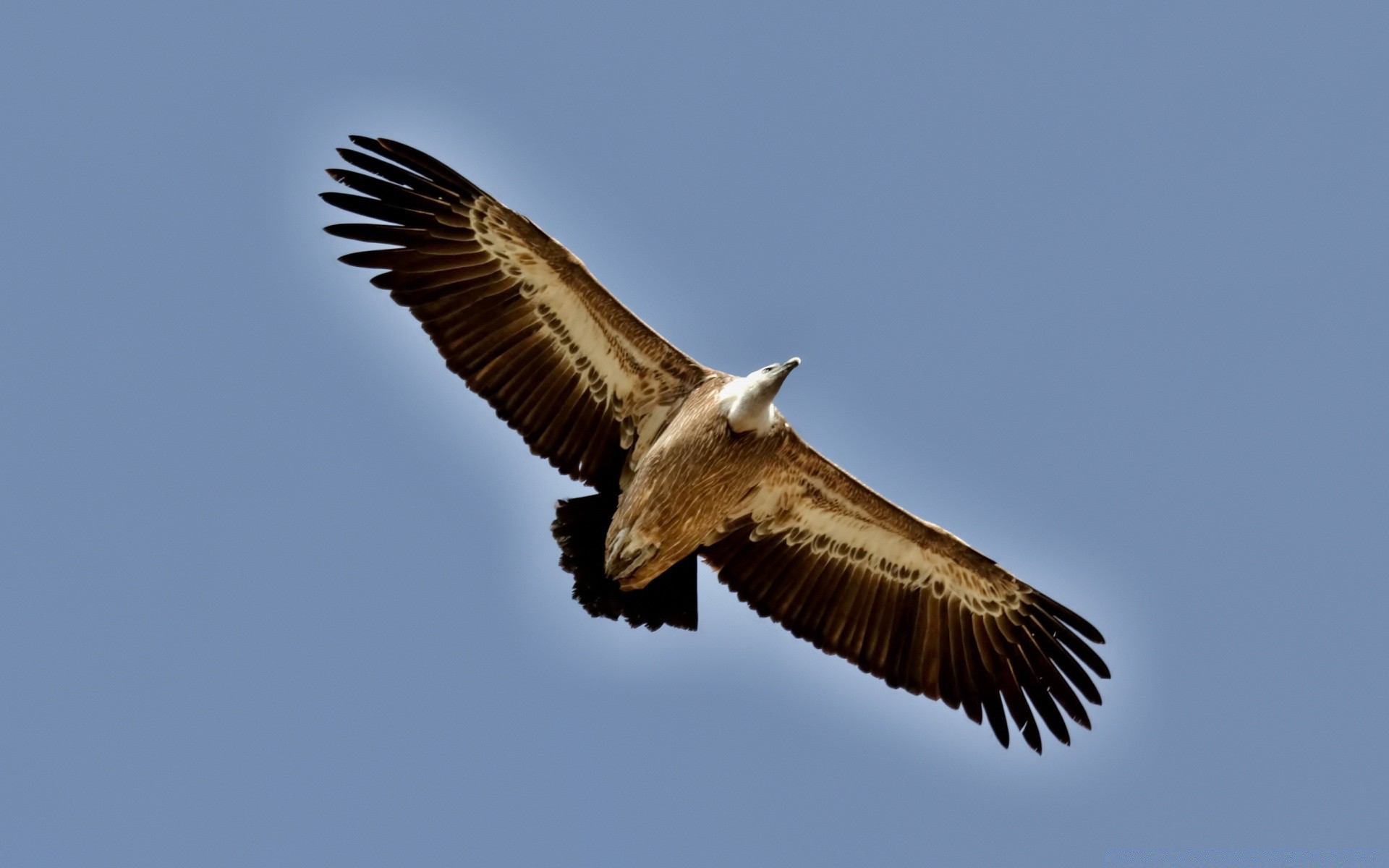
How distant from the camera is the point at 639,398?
15.7 m

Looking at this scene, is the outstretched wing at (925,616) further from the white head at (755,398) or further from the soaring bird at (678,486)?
the white head at (755,398)

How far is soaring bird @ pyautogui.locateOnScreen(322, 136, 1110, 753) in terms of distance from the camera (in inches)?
601

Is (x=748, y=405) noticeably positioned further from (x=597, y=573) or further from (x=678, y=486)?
(x=597, y=573)

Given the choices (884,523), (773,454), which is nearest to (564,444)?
(773,454)

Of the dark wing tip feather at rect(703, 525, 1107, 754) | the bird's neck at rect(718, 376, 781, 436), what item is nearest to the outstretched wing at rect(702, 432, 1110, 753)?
the dark wing tip feather at rect(703, 525, 1107, 754)

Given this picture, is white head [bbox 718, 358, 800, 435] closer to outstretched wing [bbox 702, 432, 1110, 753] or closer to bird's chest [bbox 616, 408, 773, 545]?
bird's chest [bbox 616, 408, 773, 545]

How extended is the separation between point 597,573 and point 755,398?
199 centimetres

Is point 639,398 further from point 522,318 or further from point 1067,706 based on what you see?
point 1067,706

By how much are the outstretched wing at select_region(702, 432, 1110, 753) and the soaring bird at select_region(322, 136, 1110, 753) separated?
0.01m

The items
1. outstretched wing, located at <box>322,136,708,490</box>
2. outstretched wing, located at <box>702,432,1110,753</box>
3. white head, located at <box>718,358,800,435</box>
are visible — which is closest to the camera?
white head, located at <box>718,358,800,435</box>

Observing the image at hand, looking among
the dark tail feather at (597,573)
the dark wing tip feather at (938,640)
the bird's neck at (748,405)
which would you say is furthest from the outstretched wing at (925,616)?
the bird's neck at (748,405)

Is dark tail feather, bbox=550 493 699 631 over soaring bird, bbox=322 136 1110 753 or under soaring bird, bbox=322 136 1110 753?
under

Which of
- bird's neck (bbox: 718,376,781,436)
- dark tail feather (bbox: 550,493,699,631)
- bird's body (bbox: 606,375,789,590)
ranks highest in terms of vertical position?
bird's neck (bbox: 718,376,781,436)

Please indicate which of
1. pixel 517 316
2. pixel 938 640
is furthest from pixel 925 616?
pixel 517 316
